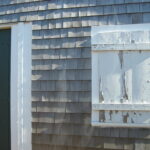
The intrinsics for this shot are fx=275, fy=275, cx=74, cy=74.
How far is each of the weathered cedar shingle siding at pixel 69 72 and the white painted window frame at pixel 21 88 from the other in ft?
0.30

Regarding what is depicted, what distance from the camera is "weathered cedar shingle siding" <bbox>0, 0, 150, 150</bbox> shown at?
3553 millimetres

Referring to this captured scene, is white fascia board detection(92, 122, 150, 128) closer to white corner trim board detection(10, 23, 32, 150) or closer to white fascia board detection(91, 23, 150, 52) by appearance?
white fascia board detection(91, 23, 150, 52)

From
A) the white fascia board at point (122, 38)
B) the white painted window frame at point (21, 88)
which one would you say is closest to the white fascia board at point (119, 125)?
the white fascia board at point (122, 38)

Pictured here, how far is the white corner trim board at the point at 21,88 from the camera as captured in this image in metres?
3.95

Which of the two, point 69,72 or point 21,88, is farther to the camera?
point 21,88

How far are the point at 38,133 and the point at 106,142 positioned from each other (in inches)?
38.7

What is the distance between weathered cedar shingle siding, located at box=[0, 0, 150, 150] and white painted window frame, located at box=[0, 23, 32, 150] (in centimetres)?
9

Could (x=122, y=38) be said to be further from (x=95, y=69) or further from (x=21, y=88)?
(x=21, y=88)

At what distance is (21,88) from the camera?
397cm

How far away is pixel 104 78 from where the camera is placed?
136 inches

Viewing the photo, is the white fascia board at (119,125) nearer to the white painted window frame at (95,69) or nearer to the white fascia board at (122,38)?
the white painted window frame at (95,69)

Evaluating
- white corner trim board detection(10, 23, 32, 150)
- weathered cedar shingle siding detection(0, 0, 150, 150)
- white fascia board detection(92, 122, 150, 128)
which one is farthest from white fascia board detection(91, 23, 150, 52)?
white corner trim board detection(10, 23, 32, 150)

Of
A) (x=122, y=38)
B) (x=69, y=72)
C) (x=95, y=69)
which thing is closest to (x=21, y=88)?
(x=69, y=72)

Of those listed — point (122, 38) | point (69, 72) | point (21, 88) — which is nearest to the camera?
point (122, 38)
